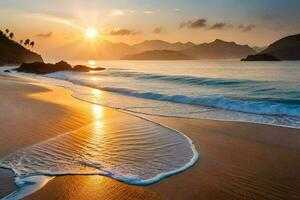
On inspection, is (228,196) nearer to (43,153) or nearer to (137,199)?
(137,199)

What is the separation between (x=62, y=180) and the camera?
18.2ft

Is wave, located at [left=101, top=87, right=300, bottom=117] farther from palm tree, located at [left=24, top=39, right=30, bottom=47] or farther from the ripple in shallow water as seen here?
palm tree, located at [left=24, top=39, right=30, bottom=47]

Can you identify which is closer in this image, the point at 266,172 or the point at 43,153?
the point at 266,172

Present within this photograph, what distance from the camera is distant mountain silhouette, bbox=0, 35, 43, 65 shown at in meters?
150

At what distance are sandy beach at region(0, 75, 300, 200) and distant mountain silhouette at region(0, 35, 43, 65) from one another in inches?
5861

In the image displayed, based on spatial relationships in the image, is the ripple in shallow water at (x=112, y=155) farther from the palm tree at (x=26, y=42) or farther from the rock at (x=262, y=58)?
the palm tree at (x=26, y=42)

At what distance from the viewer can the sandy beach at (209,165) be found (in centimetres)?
509

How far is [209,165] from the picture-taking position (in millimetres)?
6602

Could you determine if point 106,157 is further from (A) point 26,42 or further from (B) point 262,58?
(A) point 26,42

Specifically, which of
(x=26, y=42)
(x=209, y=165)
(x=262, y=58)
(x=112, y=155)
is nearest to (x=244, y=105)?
(x=209, y=165)

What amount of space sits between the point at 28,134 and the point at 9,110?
4.68 m

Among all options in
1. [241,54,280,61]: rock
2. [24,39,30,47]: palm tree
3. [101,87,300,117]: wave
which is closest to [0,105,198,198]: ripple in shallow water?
[101,87,300,117]: wave

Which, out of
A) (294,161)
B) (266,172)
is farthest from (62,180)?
(294,161)

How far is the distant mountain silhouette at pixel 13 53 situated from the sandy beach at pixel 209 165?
488 feet
